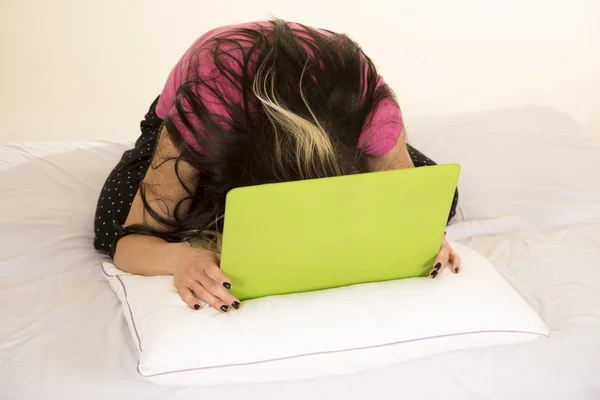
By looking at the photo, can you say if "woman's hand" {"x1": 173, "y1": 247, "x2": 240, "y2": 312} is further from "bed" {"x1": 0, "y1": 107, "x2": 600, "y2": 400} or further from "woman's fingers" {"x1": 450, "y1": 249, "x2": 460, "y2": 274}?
"woman's fingers" {"x1": 450, "y1": 249, "x2": 460, "y2": 274}

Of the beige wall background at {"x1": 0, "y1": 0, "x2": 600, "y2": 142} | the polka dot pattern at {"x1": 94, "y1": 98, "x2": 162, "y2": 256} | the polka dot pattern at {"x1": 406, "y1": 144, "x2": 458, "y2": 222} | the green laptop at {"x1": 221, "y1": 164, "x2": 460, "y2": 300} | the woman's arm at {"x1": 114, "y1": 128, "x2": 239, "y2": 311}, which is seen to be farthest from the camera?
the beige wall background at {"x1": 0, "y1": 0, "x2": 600, "y2": 142}

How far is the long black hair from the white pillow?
0.18 meters

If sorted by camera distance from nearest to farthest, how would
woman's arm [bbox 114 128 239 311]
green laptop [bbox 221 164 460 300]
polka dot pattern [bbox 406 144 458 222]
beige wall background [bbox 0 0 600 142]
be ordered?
green laptop [bbox 221 164 460 300]
woman's arm [bbox 114 128 239 311]
polka dot pattern [bbox 406 144 458 222]
beige wall background [bbox 0 0 600 142]

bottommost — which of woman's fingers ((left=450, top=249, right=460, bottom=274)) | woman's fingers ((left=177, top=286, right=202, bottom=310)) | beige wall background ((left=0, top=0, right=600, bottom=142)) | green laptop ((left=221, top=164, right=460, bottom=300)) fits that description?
beige wall background ((left=0, top=0, right=600, bottom=142))

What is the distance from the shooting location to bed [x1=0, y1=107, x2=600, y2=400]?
45.1 inches

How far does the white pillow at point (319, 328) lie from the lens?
111cm

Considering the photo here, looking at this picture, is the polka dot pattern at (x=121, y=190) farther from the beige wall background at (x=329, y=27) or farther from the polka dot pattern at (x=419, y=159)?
the beige wall background at (x=329, y=27)

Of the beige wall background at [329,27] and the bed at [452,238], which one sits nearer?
the bed at [452,238]

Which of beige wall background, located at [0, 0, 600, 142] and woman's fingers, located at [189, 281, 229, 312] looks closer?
woman's fingers, located at [189, 281, 229, 312]

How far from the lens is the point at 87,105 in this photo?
9.55ft

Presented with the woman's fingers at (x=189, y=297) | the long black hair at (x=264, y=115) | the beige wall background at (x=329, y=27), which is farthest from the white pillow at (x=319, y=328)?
the beige wall background at (x=329, y=27)

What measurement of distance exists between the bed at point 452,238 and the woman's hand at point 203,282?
0.40ft

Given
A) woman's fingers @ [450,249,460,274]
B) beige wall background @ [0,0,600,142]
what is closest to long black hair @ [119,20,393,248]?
woman's fingers @ [450,249,460,274]

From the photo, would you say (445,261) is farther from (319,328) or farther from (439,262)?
(319,328)
